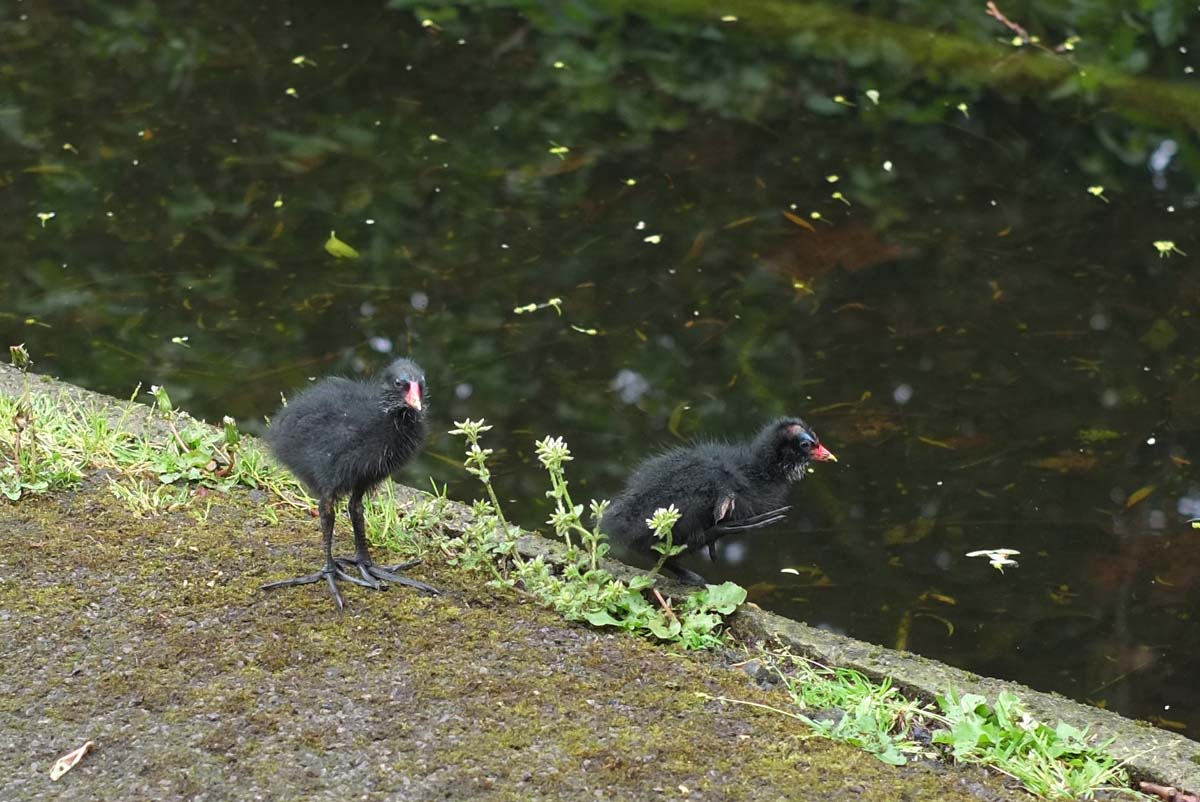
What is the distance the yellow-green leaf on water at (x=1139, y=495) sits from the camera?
579cm

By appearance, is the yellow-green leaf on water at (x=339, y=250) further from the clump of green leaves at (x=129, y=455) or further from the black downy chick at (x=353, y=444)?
the black downy chick at (x=353, y=444)

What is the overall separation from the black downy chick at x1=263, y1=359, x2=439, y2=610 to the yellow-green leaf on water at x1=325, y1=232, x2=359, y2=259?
308cm

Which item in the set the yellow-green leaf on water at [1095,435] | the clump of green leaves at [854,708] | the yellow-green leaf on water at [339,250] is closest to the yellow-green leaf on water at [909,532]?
the yellow-green leaf on water at [1095,435]

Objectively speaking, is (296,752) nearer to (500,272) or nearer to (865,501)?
(865,501)

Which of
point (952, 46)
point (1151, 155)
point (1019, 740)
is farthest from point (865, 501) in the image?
point (952, 46)

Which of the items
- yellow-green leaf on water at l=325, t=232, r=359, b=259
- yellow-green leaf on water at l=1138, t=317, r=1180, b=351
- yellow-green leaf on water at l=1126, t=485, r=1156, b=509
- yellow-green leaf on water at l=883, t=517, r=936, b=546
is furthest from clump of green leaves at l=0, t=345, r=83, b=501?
yellow-green leaf on water at l=1138, t=317, r=1180, b=351

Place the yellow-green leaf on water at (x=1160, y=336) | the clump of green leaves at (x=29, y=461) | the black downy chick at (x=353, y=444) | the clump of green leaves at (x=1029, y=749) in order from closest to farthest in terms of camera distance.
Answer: the clump of green leaves at (x=1029, y=749) < the black downy chick at (x=353, y=444) < the clump of green leaves at (x=29, y=461) < the yellow-green leaf on water at (x=1160, y=336)

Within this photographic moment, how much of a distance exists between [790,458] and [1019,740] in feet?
4.09

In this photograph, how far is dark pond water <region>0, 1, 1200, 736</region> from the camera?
221 inches

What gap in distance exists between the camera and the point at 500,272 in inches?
297

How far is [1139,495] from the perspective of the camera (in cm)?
584

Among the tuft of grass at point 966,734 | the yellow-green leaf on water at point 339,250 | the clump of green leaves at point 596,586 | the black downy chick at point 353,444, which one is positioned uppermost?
the black downy chick at point 353,444

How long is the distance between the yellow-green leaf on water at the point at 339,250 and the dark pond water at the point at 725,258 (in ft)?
0.18

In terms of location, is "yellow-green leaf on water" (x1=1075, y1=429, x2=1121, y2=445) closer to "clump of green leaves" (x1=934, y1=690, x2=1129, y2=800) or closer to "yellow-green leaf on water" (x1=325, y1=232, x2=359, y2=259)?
"clump of green leaves" (x1=934, y1=690, x2=1129, y2=800)
